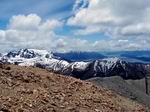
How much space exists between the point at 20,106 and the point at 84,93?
6206 mm

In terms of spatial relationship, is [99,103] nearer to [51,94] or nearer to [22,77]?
[51,94]

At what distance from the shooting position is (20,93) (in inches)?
825

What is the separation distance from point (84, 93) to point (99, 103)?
5.10ft

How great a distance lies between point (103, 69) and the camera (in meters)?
171

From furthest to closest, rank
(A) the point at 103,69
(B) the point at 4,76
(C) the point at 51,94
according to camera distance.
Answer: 1. (A) the point at 103,69
2. (B) the point at 4,76
3. (C) the point at 51,94

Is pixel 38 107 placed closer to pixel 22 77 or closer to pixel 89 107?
pixel 89 107

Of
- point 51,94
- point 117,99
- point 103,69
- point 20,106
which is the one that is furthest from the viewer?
point 103,69

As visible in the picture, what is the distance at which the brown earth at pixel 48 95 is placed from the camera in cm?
1961

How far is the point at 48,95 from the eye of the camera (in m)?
21.6

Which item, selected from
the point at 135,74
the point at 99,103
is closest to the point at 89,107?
the point at 99,103

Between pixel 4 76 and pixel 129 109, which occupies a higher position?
pixel 4 76

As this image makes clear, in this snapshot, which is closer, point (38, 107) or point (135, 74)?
point (38, 107)

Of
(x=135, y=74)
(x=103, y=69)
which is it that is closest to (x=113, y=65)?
(x=103, y=69)

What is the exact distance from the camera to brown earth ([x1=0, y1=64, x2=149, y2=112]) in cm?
1961
